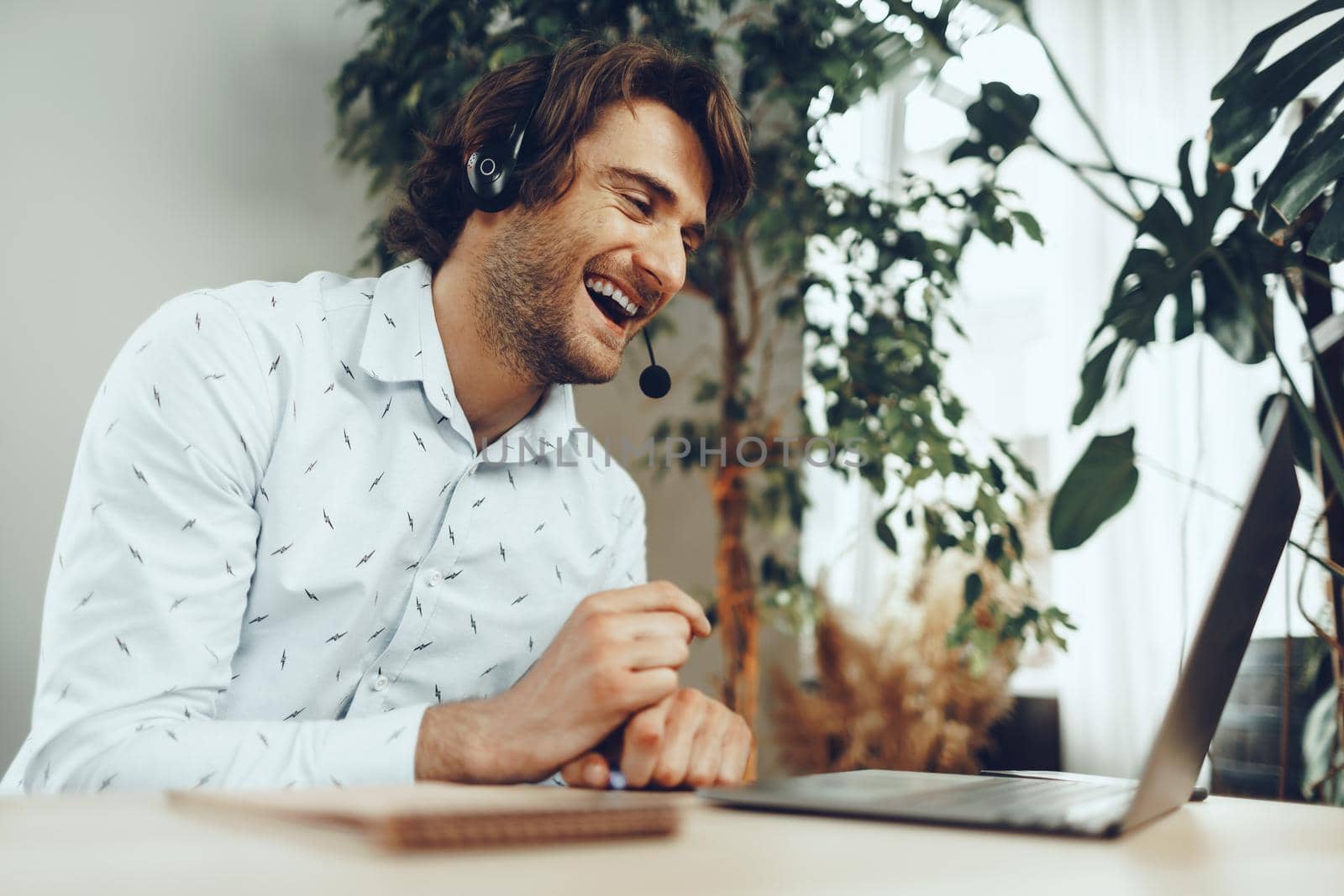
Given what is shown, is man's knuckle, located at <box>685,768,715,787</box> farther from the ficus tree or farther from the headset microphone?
the ficus tree

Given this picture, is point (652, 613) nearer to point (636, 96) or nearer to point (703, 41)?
point (636, 96)

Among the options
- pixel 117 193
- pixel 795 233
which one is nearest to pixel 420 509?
pixel 117 193

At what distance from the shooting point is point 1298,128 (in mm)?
1191

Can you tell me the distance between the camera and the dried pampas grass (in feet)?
8.10

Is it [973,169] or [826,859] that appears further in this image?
[973,169]

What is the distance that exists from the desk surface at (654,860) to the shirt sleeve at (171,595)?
0.91 feet

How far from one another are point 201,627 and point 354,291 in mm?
486

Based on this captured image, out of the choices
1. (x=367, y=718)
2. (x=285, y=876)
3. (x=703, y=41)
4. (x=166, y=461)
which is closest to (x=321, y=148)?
(x=703, y=41)

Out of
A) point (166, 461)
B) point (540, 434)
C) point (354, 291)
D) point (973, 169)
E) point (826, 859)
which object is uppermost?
point (973, 169)

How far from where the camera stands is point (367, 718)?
2.61 feet

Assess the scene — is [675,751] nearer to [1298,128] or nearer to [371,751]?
[371,751]

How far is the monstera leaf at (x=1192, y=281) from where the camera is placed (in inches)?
50.2

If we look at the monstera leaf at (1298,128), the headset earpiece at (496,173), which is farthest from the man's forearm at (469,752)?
the monstera leaf at (1298,128)

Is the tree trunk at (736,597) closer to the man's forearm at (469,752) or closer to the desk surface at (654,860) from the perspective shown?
the man's forearm at (469,752)
